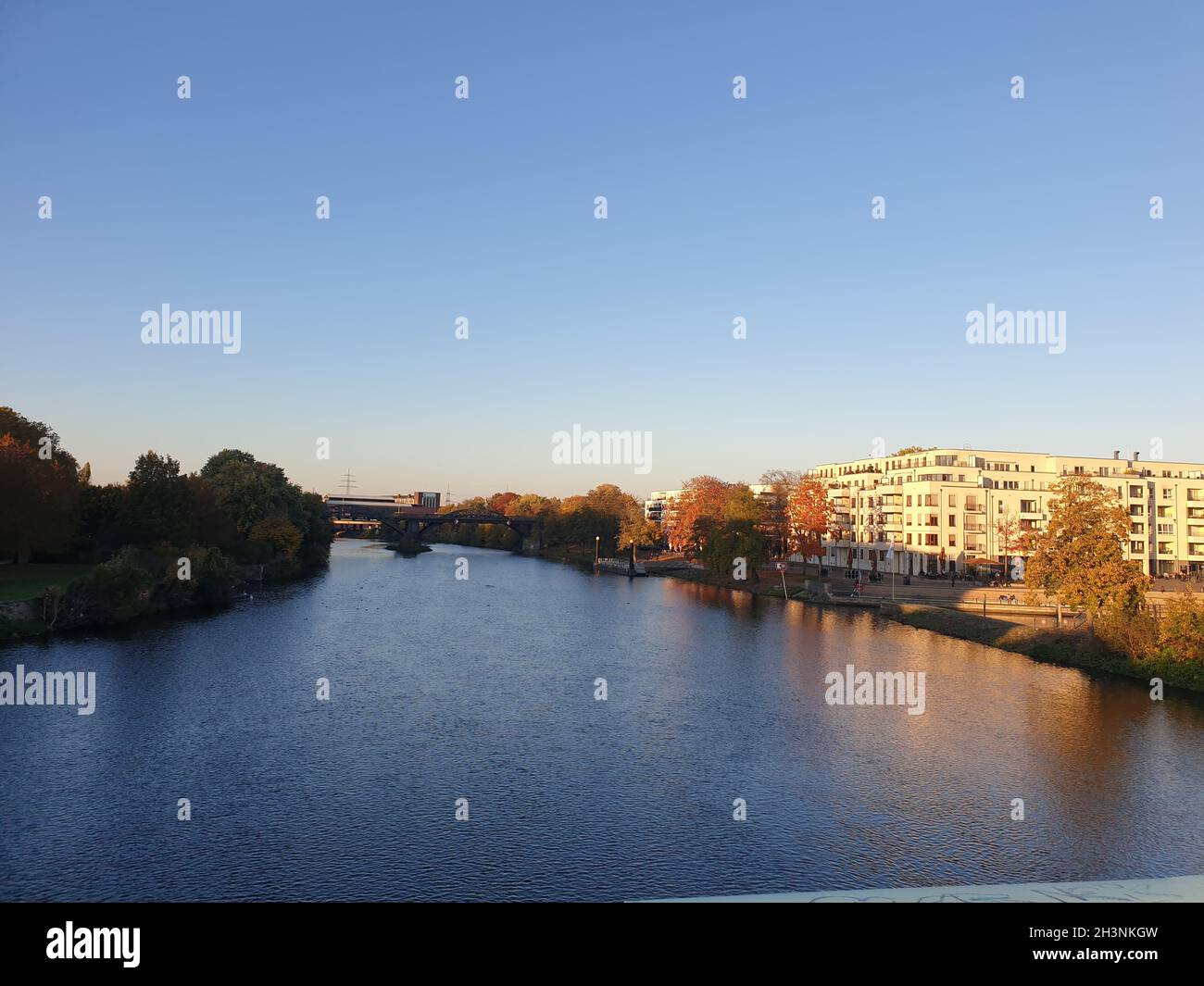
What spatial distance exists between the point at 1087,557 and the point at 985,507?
179ft

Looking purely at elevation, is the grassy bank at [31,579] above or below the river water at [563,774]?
above

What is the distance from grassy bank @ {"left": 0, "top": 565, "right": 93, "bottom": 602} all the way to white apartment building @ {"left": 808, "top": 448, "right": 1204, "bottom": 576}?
90.4 meters

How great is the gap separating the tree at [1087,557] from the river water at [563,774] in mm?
8529

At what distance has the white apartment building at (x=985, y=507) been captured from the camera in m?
104

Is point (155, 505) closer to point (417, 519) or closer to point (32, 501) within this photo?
point (32, 501)

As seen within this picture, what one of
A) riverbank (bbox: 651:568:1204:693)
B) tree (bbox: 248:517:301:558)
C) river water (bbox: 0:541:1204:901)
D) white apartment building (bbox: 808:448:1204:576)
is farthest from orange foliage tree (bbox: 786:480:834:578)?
tree (bbox: 248:517:301:558)

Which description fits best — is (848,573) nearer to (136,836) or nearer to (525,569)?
(525,569)

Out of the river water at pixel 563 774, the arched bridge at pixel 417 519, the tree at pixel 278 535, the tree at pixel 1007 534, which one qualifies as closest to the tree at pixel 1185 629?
the river water at pixel 563 774

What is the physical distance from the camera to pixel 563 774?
2866 centimetres

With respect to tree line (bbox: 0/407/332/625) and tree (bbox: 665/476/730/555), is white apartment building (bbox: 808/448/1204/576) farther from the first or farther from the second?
tree line (bbox: 0/407/332/625)

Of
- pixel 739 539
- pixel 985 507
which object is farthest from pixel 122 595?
pixel 985 507

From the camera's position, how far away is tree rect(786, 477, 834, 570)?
10306cm

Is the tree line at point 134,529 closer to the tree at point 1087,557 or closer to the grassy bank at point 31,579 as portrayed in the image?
the grassy bank at point 31,579
